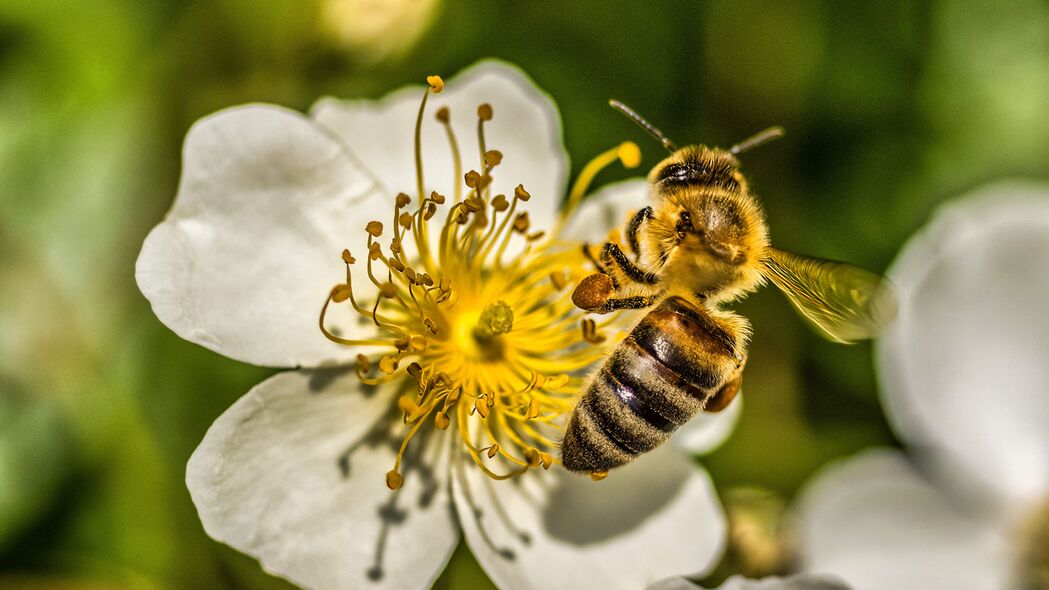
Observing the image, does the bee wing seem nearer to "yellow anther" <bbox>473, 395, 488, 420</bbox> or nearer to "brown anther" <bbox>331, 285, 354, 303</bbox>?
"yellow anther" <bbox>473, 395, 488, 420</bbox>

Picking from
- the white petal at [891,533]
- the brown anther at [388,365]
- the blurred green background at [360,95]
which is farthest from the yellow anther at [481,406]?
the white petal at [891,533]

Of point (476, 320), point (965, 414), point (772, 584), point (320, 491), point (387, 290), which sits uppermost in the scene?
point (387, 290)

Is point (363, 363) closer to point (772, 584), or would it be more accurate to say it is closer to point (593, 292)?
point (593, 292)

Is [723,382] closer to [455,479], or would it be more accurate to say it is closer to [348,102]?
[455,479]

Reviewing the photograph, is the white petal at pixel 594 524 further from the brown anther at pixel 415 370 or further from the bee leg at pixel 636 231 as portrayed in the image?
the bee leg at pixel 636 231

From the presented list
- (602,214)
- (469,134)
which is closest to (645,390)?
(602,214)

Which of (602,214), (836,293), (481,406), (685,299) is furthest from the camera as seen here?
(602,214)

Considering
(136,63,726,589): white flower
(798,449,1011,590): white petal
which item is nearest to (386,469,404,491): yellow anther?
(136,63,726,589): white flower
